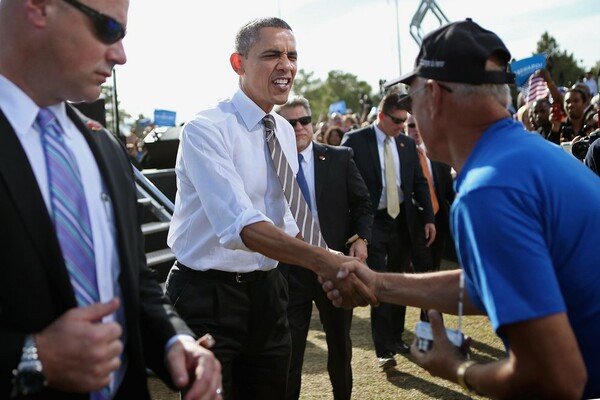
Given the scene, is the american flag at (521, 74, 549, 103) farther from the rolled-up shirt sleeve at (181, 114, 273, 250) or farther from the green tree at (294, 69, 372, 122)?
the green tree at (294, 69, 372, 122)

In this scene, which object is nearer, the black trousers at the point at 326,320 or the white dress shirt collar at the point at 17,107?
the white dress shirt collar at the point at 17,107

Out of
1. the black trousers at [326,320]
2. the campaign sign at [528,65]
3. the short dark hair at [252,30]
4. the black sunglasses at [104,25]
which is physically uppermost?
the campaign sign at [528,65]

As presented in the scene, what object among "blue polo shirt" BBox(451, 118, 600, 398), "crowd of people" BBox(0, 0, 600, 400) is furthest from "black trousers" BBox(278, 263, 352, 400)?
"blue polo shirt" BBox(451, 118, 600, 398)

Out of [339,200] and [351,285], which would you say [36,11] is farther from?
[339,200]

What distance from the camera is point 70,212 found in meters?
1.74

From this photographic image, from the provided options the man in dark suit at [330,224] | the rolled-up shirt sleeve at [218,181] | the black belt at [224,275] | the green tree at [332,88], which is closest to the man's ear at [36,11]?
the rolled-up shirt sleeve at [218,181]

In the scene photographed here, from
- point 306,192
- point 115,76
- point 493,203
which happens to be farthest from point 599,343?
point 115,76

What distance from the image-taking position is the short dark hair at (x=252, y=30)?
12.5 feet

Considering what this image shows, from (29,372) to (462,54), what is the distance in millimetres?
1566

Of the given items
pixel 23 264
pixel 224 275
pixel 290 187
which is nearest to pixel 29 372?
pixel 23 264

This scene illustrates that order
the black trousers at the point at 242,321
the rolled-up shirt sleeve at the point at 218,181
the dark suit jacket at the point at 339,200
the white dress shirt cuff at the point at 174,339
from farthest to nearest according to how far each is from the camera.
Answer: the dark suit jacket at the point at 339,200
the black trousers at the point at 242,321
the rolled-up shirt sleeve at the point at 218,181
the white dress shirt cuff at the point at 174,339

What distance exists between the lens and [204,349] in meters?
1.95

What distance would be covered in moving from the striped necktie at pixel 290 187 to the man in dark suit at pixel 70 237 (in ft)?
4.94

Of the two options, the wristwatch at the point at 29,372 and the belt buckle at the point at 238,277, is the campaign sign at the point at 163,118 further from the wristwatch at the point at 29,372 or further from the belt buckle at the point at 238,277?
the wristwatch at the point at 29,372
